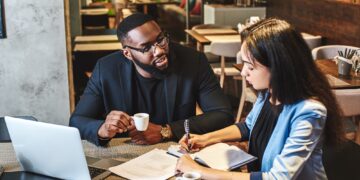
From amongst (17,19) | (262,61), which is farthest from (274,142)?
(17,19)

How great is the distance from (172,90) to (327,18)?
338 centimetres

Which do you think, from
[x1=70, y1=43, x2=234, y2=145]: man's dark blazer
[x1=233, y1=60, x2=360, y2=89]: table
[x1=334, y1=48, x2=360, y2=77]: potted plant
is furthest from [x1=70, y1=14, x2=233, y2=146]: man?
[x1=334, y1=48, x2=360, y2=77]: potted plant

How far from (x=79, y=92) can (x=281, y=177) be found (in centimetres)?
356

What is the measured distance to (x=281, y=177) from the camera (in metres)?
1.64

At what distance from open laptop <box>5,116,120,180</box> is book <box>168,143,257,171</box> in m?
0.32

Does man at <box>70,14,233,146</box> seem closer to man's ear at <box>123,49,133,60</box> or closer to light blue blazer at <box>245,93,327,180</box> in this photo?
man's ear at <box>123,49,133,60</box>

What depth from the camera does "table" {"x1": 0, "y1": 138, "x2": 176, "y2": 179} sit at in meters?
2.00

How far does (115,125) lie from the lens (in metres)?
2.11

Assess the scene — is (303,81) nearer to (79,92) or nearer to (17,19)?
(17,19)

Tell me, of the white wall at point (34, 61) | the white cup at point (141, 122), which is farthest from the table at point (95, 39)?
the white cup at point (141, 122)

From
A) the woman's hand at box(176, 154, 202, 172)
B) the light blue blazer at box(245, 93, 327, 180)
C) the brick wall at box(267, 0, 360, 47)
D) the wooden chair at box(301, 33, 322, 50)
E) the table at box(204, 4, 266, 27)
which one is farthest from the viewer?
the table at box(204, 4, 266, 27)

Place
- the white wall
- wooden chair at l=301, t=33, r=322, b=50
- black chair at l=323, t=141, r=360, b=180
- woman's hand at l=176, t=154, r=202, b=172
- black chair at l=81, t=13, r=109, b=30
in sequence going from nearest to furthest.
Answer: woman's hand at l=176, t=154, r=202, b=172 < black chair at l=323, t=141, r=360, b=180 < the white wall < wooden chair at l=301, t=33, r=322, b=50 < black chair at l=81, t=13, r=109, b=30

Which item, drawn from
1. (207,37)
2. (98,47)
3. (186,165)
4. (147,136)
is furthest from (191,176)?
(207,37)

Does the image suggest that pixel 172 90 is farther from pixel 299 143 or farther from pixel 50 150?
pixel 299 143
